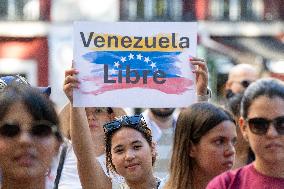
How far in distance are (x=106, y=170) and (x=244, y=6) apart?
19.6 m

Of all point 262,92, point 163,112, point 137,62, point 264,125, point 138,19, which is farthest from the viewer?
point 138,19

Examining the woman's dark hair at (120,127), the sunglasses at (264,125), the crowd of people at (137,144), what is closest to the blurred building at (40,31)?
the crowd of people at (137,144)

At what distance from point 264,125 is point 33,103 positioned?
1079 millimetres

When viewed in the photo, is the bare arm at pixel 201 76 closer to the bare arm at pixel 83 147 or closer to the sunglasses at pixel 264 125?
the bare arm at pixel 83 147

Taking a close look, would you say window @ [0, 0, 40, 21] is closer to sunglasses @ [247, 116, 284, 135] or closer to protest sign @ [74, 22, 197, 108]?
protest sign @ [74, 22, 197, 108]

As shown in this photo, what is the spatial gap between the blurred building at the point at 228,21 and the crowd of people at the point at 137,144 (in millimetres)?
16536

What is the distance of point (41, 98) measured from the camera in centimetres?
340

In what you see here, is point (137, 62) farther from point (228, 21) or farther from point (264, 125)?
point (228, 21)

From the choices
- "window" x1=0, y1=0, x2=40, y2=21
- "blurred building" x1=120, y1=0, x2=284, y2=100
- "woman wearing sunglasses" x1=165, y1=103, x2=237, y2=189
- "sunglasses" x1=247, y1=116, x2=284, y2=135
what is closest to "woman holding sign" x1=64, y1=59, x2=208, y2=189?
"woman wearing sunglasses" x1=165, y1=103, x2=237, y2=189

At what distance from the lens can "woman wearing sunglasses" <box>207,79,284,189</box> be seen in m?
3.93

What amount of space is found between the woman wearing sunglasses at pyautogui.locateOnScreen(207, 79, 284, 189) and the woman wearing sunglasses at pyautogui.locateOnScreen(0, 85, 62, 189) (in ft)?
2.67

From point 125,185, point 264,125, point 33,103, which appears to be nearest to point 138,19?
point 125,185

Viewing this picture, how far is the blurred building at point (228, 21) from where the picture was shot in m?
22.5

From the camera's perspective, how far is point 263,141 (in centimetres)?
401
